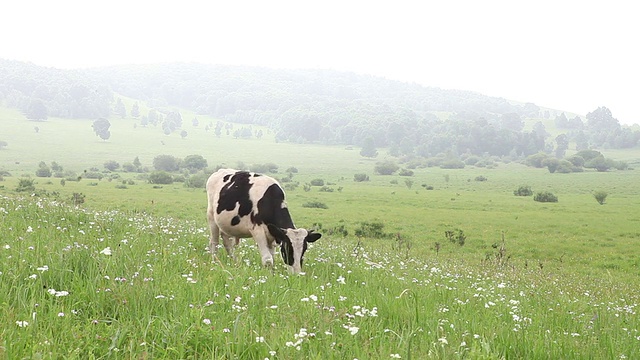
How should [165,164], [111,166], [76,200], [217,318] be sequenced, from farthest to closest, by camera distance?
[111,166], [165,164], [76,200], [217,318]

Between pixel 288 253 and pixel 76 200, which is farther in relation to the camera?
pixel 76 200

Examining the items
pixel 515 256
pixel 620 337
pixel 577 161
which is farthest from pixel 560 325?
pixel 577 161

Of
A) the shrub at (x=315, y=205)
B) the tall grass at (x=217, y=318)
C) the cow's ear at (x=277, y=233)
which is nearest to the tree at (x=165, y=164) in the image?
the shrub at (x=315, y=205)

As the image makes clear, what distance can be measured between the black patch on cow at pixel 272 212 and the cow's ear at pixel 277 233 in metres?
0.23

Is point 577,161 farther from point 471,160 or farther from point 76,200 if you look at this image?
point 76,200

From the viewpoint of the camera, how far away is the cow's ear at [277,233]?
1016 centimetres

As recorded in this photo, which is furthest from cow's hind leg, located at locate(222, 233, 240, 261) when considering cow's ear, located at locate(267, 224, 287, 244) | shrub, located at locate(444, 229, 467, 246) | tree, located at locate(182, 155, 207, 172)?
tree, located at locate(182, 155, 207, 172)

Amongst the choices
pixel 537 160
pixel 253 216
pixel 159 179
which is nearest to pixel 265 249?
pixel 253 216

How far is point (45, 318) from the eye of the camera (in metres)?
4.07

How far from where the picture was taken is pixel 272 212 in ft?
36.5

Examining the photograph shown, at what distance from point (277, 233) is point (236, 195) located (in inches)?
78.1

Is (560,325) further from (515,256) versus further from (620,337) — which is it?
(515,256)

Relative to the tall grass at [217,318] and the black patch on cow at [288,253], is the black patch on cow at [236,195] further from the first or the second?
the tall grass at [217,318]

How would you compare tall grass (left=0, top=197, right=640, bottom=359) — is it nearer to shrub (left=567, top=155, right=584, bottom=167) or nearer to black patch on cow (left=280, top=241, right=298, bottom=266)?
black patch on cow (left=280, top=241, right=298, bottom=266)
